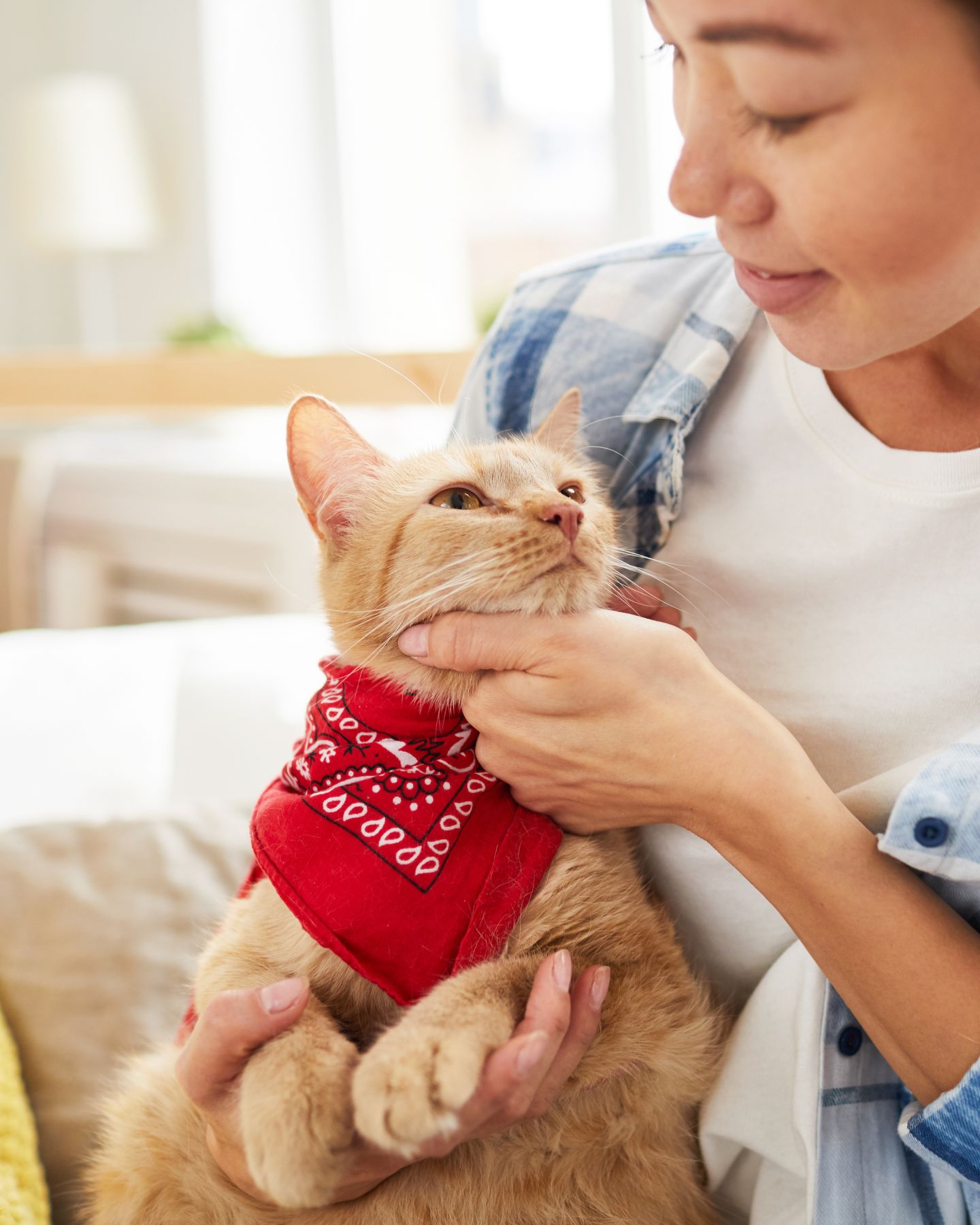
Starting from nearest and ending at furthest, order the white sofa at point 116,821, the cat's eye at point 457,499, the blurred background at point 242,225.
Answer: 1. the cat's eye at point 457,499
2. the white sofa at point 116,821
3. the blurred background at point 242,225

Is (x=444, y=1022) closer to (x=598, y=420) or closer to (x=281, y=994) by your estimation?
(x=281, y=994)

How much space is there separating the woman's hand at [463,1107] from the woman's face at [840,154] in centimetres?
64

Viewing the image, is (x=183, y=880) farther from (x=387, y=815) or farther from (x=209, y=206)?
(x=209, y=206)

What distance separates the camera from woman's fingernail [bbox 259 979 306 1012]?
0.93 m

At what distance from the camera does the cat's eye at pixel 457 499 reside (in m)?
1.14

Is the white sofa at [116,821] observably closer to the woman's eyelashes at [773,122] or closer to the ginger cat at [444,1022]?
the ginger cat at [444,1022]

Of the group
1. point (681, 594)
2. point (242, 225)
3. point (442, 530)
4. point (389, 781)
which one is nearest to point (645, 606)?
point (681, 594)

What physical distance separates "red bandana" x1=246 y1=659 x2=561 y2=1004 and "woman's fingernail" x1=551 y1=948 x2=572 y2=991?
70 millimetres

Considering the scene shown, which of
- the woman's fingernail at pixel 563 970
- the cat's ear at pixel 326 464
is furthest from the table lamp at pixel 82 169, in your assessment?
the woman's fingernail at pixel 563 970

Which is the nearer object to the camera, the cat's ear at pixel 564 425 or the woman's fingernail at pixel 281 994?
the woman's fingernail at pixel 281 994

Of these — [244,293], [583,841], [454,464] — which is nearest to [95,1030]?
[583,841]

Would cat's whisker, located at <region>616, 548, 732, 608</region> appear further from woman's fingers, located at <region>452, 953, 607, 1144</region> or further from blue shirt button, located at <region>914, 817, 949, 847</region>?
woman's fingers, located at <region>452, 953, 607, 1144</region>

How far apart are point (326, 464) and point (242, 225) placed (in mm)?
3785

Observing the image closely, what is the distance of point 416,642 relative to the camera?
3.49 feet
